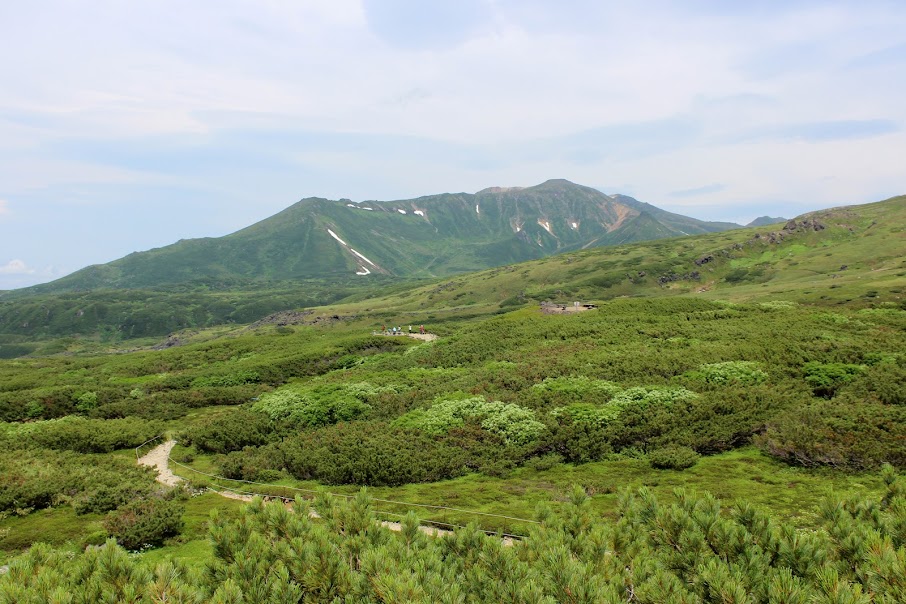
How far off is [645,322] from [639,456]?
2714cm

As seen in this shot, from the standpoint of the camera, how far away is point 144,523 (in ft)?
54.5

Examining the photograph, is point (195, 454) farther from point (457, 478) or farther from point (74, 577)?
point (74, 577)

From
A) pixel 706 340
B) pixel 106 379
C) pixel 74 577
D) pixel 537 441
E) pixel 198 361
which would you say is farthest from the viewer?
pixel 198 361

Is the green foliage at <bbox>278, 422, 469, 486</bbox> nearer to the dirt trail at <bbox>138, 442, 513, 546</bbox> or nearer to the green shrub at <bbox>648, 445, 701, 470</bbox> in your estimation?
the dirt trail at <bbox>138, 442, 513, 546</bbox>

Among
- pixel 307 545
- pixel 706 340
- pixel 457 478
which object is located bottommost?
pixel 457 478

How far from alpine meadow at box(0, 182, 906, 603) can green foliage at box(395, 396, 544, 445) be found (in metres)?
0.17

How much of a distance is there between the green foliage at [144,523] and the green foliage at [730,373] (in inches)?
1078

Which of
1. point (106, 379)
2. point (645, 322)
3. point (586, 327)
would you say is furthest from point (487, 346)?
point (106, 379)

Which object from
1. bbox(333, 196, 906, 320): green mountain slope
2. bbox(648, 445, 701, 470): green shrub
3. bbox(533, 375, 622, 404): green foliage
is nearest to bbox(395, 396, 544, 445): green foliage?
bbox(533, 375, 622, 404): green foliage

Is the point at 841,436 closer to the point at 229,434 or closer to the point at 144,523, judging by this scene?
the point at 144,523

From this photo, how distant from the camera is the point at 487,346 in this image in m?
47.9

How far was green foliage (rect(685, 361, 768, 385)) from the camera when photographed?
2833cm

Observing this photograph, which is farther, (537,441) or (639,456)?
(537,441)

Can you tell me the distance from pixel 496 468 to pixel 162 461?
63.9ft
